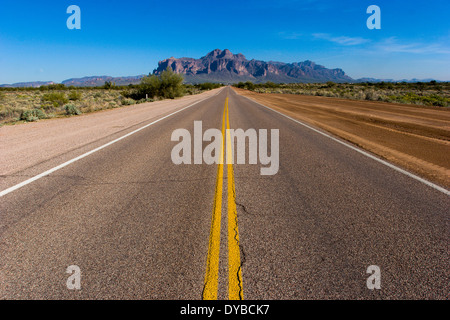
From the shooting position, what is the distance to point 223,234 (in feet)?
10.5

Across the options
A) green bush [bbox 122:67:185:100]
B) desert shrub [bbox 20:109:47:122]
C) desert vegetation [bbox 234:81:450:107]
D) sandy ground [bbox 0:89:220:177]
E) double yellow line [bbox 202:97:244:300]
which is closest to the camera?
double yellow line [bbox 202:97:244:300]

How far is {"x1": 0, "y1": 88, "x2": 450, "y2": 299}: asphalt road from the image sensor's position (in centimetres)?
239

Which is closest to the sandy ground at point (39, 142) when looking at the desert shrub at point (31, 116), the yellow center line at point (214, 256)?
the desert shrub at point (31, 116)

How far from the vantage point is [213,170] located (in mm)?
5734

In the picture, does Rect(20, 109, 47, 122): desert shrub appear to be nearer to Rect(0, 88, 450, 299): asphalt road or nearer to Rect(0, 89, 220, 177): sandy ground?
Rect(0, 89, 220, 177): sandy ground

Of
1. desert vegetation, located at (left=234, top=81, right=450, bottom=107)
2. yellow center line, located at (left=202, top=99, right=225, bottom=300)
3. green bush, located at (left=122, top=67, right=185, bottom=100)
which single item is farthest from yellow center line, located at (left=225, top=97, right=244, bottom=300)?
green bush, located at (left=122, top=67, right=185, bottom=100)

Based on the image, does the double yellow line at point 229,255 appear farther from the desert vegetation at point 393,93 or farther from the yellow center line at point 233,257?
the desert vegetation at point 393,93

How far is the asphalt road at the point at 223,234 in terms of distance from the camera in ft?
7.84

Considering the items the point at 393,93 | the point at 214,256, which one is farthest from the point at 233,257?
the point at 393,93

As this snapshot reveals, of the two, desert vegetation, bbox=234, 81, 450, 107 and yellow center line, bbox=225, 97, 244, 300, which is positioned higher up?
desert vegetation, bbox=234, 81, 450, 107

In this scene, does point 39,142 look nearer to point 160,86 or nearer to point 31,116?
point 31,116
